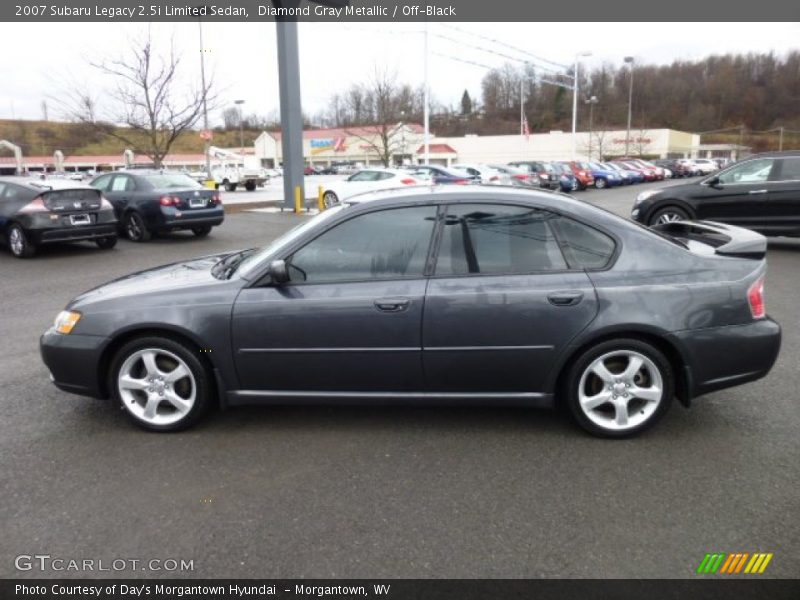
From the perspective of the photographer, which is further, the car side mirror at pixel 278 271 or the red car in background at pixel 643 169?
the red car in background at pixel 643 169

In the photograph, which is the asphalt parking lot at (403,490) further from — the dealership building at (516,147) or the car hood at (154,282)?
the dealership building at (516,147)

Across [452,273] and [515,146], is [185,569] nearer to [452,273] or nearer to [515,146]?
[452,273]

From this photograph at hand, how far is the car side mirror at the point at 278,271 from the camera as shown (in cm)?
361

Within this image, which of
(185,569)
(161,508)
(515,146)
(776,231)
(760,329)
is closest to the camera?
(185,569)

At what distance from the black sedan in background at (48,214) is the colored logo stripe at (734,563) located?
1132cm

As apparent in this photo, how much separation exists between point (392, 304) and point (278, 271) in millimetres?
A: 699

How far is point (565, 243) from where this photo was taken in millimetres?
3725

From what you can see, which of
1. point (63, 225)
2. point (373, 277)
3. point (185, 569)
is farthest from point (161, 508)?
point (63, 225)

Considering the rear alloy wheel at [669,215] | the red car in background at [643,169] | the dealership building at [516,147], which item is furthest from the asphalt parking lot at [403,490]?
the dealership building at [516,147]

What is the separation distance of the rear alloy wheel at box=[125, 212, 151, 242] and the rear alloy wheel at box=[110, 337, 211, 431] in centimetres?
1008

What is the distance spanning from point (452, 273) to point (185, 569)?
2086 mm

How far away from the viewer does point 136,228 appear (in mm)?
13195

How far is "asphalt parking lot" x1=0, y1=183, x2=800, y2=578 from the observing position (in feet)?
8.79
